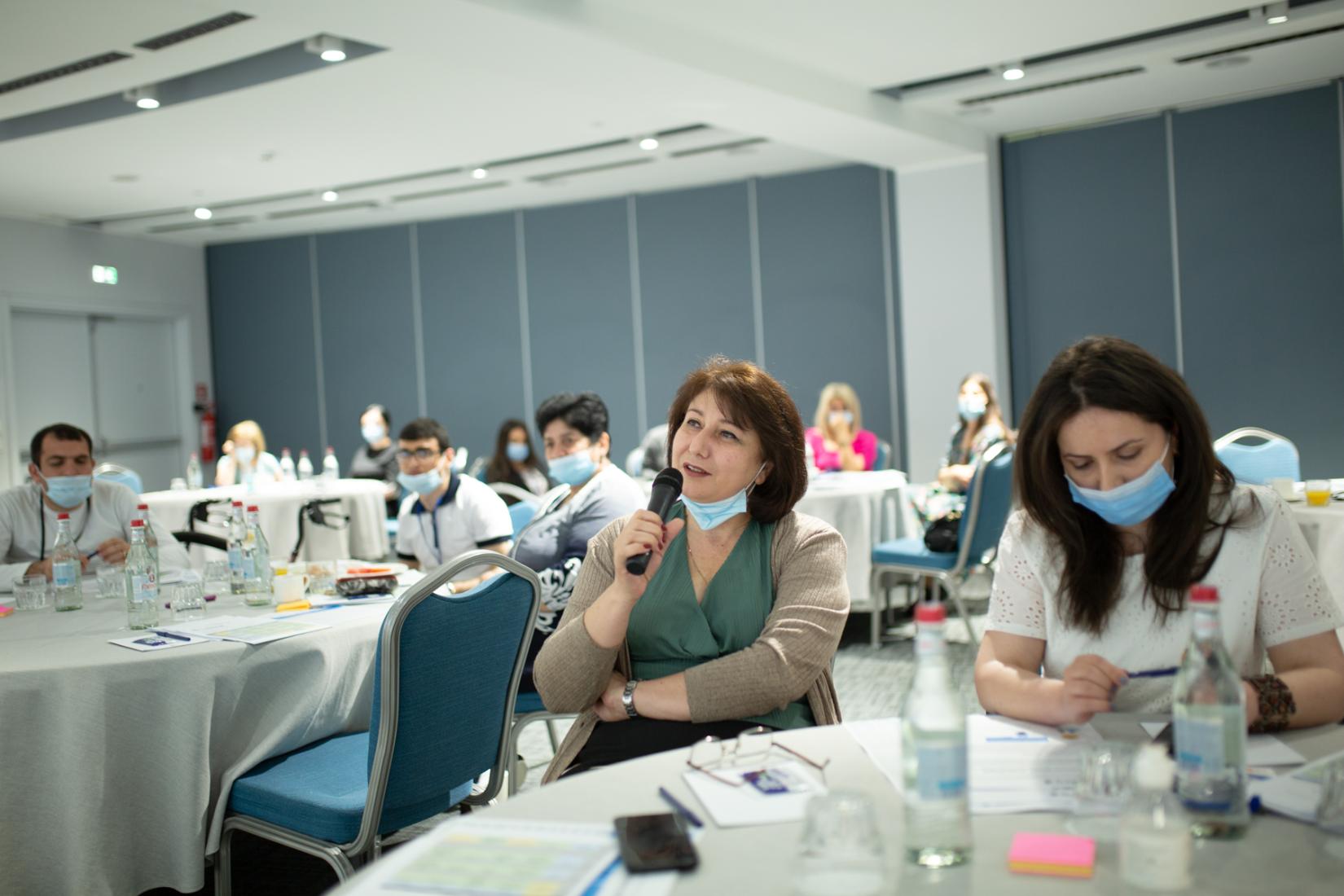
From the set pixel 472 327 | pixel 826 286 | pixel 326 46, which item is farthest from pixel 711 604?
pixel 472 327

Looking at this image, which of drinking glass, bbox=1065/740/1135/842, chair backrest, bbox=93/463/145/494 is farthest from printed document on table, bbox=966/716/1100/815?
chair backrest, bbox=93/463/145/494

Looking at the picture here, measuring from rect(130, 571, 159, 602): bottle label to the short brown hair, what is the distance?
57.9 inches

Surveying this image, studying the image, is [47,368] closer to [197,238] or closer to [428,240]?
[197,238]

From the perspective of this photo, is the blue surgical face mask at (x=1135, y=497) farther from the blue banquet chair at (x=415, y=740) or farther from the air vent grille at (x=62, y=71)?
the air vent grille at (x=62, y=71)

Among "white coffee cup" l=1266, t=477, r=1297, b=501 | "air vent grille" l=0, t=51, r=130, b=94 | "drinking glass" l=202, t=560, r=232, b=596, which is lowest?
"drinking glass" l=202, t=560, r=232, b=596

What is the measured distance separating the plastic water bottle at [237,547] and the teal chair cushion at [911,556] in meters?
3.26

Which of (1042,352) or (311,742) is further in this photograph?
(1042,352)

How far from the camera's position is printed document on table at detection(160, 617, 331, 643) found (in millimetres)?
2619

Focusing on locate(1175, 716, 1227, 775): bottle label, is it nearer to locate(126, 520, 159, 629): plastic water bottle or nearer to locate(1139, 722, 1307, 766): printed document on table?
Result: locate(1139, 722, 1307, 766): printed document on table

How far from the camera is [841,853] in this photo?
3.62 feet

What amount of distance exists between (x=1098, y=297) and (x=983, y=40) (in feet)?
9.35

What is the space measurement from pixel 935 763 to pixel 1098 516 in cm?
82

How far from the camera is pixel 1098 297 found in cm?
812

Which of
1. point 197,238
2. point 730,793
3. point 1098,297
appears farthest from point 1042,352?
point 197,238
